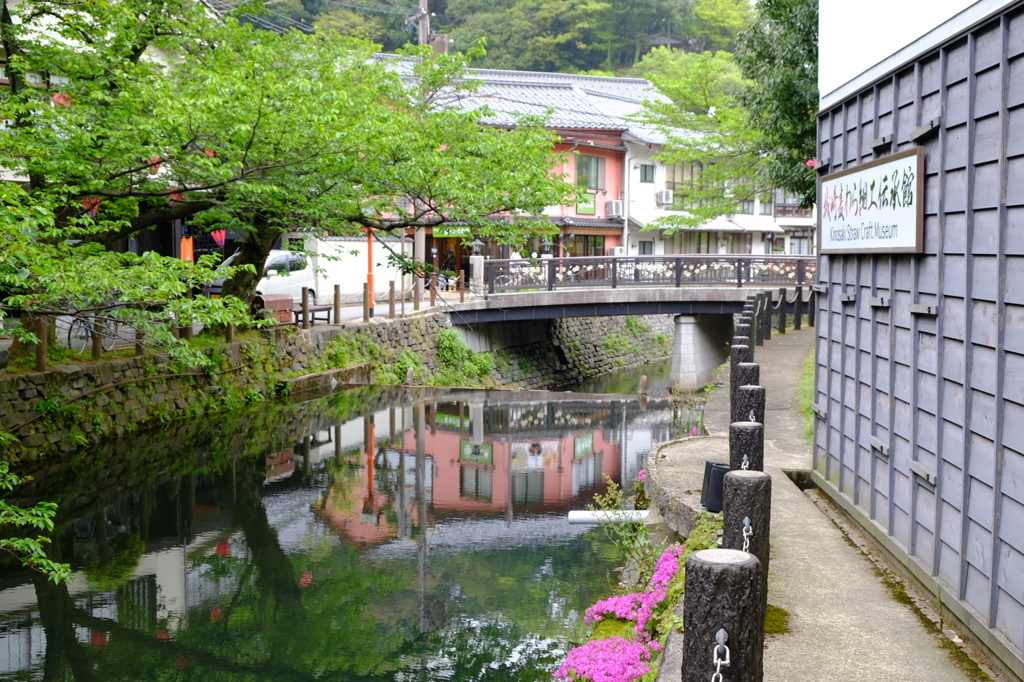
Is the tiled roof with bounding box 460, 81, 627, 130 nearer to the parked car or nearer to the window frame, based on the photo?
the window frame

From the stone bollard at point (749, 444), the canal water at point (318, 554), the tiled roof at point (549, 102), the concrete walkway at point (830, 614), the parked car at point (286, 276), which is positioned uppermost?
the tiled roof at point (549, 102)

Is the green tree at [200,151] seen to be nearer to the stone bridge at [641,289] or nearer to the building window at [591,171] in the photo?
the stone bridge at [641,289]

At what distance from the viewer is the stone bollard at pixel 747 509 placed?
4535mm

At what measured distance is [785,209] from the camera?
47.8 m

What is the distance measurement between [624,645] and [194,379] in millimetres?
12954

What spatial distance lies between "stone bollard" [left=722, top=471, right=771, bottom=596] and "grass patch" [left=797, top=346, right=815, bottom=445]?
603cm

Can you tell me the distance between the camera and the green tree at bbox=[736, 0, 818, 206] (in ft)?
58.9

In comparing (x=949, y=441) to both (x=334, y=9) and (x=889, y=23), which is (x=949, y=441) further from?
(x=334, y=9)

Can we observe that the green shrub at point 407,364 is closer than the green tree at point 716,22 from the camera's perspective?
Yes

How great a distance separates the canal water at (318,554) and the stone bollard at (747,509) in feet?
11.2

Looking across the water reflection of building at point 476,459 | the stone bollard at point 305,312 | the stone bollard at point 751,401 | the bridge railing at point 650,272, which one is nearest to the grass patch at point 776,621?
the stone bollard at point 751,401

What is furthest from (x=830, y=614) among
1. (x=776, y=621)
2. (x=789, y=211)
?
(x=789, y=211)

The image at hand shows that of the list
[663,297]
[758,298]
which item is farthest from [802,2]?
[663,297]

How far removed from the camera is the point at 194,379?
17641 millimetres
